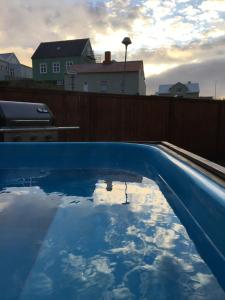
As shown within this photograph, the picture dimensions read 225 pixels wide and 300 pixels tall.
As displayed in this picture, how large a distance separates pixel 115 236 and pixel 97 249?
0.29 metres

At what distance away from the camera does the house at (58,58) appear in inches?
1496

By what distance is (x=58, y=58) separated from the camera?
38312 millimetres

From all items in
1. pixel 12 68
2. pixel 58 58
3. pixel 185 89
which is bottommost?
pixel 185 89

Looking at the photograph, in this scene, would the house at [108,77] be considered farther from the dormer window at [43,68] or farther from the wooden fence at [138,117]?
the wooden fence at [138,117]

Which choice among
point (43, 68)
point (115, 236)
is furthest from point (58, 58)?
point (115, 236)

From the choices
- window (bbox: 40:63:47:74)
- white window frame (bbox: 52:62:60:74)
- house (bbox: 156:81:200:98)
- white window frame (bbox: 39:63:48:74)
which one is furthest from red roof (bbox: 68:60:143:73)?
house (bbox: 156:81:200:98)

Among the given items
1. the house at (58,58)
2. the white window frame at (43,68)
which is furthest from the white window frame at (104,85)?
the white window frame at (43,68)

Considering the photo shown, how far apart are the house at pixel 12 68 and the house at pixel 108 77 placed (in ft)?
45.5

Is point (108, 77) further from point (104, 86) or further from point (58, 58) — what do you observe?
point (58, 58)

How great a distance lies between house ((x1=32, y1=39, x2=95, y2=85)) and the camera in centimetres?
3800

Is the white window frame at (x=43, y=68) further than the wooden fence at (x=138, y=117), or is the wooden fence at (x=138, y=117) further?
the white window frame at (x=43, y=68)

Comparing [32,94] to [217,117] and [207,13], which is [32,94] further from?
[217,117]

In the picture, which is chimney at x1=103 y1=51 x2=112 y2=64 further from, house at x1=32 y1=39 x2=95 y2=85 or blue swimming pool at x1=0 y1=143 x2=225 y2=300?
blue swimming pool at x1=0 y1=143 x2=225 y2=300

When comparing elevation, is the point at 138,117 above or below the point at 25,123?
above
